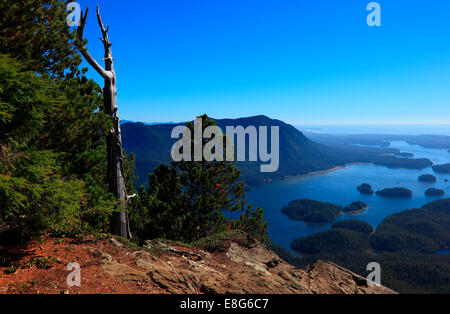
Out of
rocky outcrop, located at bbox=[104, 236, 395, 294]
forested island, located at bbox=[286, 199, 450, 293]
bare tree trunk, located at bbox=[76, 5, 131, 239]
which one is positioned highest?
bare tree trunk, located at bbox=[76, 5, 131, 239]

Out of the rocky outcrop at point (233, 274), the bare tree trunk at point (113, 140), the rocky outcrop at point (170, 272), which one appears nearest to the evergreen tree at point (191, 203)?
the bare tree trunk at point (113, 140)

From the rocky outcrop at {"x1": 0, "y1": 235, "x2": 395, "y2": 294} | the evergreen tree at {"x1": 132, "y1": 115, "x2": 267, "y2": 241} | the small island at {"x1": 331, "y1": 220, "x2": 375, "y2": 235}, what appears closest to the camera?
the rocky outcrop at {"x1": 0, "y1": 235, "x2": 395, "y2": 294}

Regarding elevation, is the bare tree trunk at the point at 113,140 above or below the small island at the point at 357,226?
above

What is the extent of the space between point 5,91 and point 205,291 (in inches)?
288

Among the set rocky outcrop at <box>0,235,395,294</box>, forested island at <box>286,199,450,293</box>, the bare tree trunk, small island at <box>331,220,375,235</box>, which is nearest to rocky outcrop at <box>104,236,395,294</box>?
rocky outcrop at <box>0,235,395,294</box>

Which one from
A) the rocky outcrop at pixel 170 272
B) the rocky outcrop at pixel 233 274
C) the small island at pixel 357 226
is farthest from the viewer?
the small island at pixel 357 226

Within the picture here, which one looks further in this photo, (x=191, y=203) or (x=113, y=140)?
(x=191, y=203)

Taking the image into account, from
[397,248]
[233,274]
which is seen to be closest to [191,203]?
[233,274]

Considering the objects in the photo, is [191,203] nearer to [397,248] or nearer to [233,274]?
[233,274]

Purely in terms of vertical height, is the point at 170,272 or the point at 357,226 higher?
the point at 170,272

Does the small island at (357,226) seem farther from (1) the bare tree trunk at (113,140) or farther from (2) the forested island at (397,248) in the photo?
(1) the bare tree trunk at (113,140)

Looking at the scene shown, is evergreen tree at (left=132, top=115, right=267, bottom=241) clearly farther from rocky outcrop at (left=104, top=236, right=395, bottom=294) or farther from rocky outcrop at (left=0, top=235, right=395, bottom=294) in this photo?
rocky outcrop at (left=0, top=235, right=395, bottom=294)

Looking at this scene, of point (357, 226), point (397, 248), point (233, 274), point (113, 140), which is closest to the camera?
point (233, 274)
